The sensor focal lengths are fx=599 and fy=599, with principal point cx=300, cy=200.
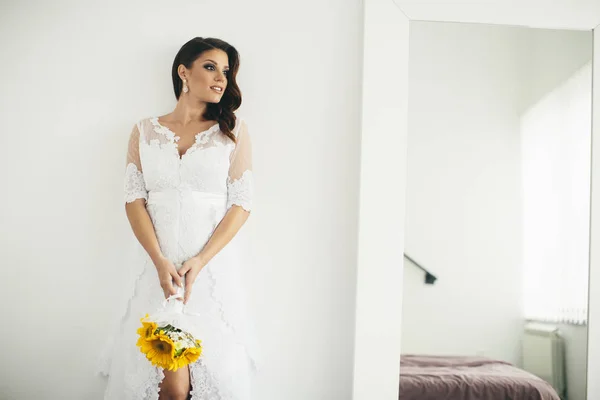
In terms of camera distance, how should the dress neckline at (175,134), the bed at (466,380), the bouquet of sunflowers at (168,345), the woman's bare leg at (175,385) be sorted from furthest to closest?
the bed at (466,380) < the dress neckline at (175,134) < the woman's bare leg at (175,385) < the bouquet of sunflowers at (168,345)

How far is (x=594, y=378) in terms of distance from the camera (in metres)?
2.48

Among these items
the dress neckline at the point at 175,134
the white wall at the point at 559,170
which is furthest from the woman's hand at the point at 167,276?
the white wall at the point at 559,170

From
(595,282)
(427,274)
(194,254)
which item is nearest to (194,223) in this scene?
(194,254)

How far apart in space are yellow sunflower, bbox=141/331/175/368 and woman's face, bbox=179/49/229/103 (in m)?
0.94

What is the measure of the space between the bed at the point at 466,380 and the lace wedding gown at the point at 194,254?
0.66 meters

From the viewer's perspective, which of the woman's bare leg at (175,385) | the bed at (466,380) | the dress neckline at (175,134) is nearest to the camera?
the woman's bare leg at (175,385)

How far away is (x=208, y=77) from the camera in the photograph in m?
2.32

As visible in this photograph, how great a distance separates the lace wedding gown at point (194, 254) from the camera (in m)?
2.16

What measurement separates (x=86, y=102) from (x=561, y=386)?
2.26 m

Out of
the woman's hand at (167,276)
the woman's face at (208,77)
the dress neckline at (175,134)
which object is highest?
the woman's face at (208,77)

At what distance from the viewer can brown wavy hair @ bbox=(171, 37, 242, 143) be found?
233 cm

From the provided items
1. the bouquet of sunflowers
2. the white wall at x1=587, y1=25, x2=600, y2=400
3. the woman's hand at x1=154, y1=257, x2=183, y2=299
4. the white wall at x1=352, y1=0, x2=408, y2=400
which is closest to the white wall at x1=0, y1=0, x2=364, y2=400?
the white wall at x1=352, y1=0, x2=408, y2=400

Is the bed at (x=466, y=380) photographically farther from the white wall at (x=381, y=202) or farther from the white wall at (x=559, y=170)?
the white wall at (x=559, y=170)

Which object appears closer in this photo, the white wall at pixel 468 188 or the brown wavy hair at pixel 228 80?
the brown wavy hair at pixel 228 80
